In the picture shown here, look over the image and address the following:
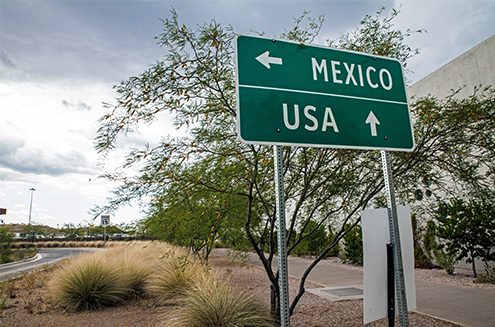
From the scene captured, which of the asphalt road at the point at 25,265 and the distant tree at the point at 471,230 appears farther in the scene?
the asphalt road at the point at 25,265

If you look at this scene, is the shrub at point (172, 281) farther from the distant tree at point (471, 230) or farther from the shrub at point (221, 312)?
the distant tree at point (471, 230)

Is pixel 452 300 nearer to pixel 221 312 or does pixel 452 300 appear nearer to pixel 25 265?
pixel 221 312

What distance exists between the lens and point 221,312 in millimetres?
4836

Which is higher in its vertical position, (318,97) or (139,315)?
(318,97)

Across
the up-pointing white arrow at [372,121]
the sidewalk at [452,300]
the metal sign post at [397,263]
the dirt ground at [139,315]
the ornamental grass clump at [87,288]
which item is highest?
the up-pointing white arrow at [372,121]

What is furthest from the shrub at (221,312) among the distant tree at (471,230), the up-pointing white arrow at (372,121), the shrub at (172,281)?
the distant tree at (471,230)

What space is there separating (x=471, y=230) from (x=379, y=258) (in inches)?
336

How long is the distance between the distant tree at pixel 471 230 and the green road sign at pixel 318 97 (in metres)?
7.31

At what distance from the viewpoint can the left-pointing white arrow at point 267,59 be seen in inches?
95.2

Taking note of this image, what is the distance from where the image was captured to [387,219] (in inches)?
101

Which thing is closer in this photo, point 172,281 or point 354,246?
point 172,281

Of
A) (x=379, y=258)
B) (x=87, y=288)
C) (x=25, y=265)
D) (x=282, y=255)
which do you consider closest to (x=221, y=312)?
(x=379, y=258)

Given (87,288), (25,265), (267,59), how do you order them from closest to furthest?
(267,59), (87,288), (25,265)

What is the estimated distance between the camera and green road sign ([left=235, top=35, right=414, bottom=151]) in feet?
7.49
